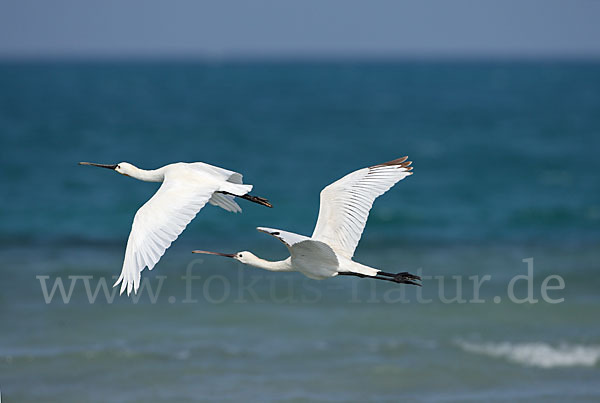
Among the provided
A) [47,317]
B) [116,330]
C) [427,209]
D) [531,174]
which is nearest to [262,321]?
[116,330]

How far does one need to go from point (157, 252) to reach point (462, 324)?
8852mm

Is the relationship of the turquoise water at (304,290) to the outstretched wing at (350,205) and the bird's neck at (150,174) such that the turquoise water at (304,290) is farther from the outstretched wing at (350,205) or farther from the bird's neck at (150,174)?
the bird's neck at (150,174)

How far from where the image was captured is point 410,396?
13789 mm

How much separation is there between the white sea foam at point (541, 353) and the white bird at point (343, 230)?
4.49 meters

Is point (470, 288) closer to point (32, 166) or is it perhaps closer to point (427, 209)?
point (427, 209)

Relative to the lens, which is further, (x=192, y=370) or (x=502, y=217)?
(x=502, y=217)

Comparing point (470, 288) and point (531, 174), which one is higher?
point (531, 174)

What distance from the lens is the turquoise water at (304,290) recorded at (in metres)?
14.4

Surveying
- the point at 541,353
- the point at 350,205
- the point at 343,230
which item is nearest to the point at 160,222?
the point at 343,230

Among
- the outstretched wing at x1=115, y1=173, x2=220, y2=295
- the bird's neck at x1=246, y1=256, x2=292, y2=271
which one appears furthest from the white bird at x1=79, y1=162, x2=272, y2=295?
the bird's neck at x1=246, y1=256, x2=292, y2=271

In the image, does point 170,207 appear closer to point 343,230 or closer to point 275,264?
point 275,264

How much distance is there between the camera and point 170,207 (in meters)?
10.1

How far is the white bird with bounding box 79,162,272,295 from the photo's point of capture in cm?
953

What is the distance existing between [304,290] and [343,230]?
7.62 meters
